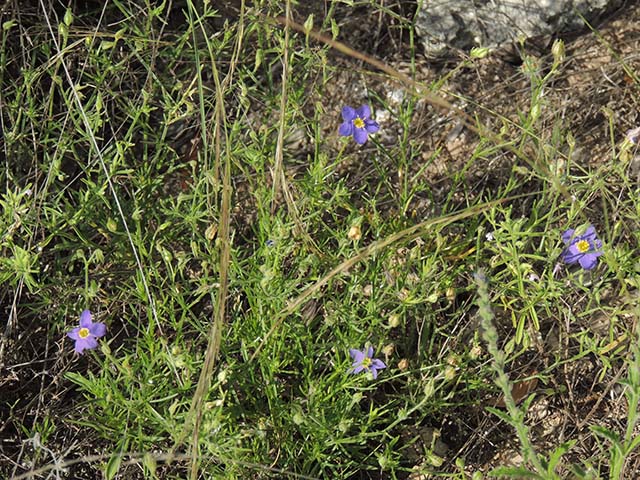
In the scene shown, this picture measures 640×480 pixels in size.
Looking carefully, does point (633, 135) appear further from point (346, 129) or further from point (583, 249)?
point (346, 129)

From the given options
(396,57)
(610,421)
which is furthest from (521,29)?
(610,421)

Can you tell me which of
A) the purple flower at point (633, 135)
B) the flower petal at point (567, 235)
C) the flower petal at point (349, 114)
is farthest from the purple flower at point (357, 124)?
the purple flower at point (633, 135)

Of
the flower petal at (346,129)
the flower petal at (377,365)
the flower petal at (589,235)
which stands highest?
the flower petal at (346,129)

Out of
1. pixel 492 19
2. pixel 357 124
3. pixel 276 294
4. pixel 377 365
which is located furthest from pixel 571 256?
pixel 492 19

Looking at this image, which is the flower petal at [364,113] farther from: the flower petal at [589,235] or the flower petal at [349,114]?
the flower petal at [589,235]

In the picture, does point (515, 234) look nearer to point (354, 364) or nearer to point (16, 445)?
point (354, 364)

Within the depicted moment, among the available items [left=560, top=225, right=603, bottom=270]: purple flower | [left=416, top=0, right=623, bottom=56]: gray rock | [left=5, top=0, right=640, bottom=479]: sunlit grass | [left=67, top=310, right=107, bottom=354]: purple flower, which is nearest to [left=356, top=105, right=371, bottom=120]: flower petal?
[left=5, top=0, right=640, bottom=479]: sunlit grass

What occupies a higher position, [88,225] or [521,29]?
[521,29]

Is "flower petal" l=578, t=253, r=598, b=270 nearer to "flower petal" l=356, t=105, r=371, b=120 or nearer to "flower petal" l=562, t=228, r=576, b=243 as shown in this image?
"flower petal" l=562, t=228, r=576, b=243
